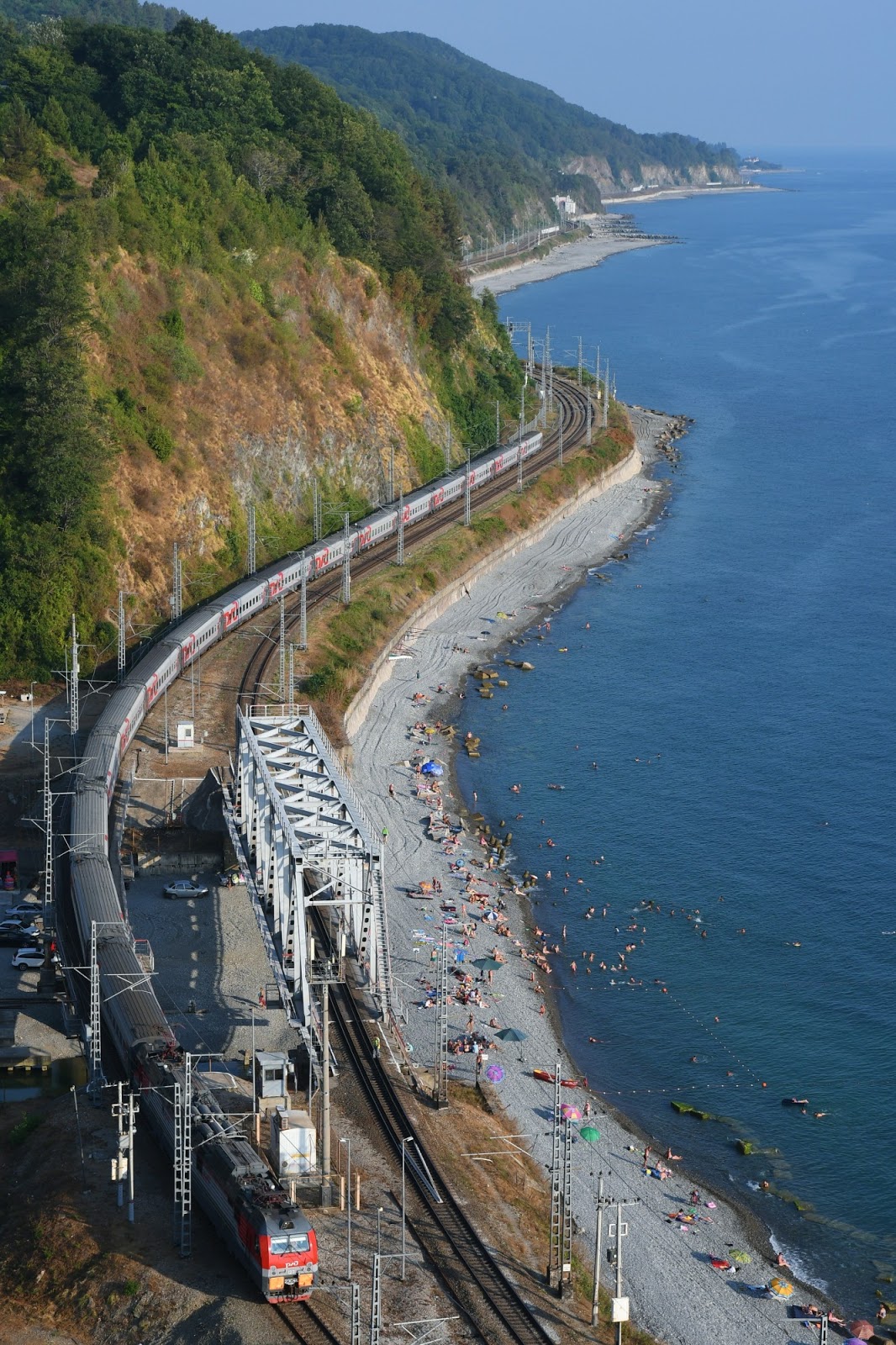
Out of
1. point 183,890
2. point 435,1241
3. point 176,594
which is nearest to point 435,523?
point 176,594

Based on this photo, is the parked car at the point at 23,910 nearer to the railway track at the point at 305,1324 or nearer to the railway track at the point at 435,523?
the railway track at the point at 435,523

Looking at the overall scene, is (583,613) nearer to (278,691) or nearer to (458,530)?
(458,530)

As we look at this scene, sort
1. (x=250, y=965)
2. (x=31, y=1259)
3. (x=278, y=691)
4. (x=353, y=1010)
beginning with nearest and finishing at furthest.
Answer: (x=31, y=1259)
(x=353, y=1010)
(x=250, y=965)
(x=278, y=691)

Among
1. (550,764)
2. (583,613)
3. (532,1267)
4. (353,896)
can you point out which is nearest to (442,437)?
(583,613)

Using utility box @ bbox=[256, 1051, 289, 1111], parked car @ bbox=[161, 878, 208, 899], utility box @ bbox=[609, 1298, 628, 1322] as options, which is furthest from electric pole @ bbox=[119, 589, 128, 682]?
utility box @ bbox=[609, 1298, 628, 1322]

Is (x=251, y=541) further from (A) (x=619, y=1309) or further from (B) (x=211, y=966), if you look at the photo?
(A) (x=619, y=1309)

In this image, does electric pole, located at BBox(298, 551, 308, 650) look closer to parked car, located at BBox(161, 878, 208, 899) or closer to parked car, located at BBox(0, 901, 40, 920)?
parked car, located at BBox(161, 878, 208, 899)

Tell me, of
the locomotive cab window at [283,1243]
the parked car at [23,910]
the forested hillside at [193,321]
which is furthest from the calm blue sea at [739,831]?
the forested hillside at [193,321]
